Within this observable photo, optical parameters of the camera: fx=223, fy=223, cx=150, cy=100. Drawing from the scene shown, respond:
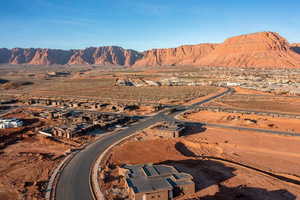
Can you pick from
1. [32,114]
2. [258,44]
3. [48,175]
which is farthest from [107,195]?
[258,44]

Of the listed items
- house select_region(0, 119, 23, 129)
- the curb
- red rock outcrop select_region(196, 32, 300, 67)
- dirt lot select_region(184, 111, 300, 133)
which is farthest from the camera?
red rock outcrop select_region(196, 32, 300, 67)

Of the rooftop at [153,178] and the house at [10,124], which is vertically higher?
the rooftop at [153,178]

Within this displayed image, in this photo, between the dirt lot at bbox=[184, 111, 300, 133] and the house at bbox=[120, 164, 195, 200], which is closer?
the house at bbox=[120, 164, 195, 200]

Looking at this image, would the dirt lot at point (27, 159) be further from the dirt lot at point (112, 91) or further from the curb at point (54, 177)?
the dirt lot at point (112, 91)

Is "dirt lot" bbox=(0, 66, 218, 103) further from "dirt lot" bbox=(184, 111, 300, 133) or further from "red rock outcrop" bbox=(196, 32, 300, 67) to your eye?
"red rock outcrop" bbox=(196, 32, 300, 67)

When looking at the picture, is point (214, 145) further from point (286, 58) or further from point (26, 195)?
point (286, 58)

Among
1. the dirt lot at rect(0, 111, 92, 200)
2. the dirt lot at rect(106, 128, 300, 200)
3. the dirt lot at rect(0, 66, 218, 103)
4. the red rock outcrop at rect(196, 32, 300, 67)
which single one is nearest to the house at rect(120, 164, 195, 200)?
the dirt lot at rect(106, 128, 300, 200)

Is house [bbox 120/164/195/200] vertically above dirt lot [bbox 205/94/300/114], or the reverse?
dirt lot [bbox 205/94/300/114]

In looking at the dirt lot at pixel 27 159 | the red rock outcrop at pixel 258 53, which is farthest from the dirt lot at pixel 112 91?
the red rock outcrop at pixel 258 53
